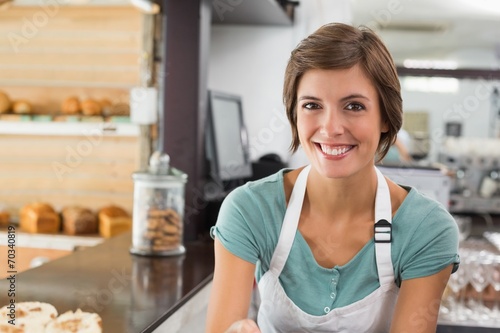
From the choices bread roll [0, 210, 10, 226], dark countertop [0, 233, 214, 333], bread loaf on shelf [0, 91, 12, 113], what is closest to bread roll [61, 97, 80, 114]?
bread loaf on shelf [0, 91, 12, 113]

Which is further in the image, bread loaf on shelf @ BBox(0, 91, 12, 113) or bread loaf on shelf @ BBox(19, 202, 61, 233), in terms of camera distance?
bread loaf on shelf @ BBox(0, 91, 12, 113)

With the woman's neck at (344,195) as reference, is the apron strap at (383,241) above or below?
below

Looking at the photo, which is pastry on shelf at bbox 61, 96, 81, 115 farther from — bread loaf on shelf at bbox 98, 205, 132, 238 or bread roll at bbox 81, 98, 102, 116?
bread loaf on shelf at bbox 98, 205, 132, 238

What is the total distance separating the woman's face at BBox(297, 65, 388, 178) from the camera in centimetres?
126

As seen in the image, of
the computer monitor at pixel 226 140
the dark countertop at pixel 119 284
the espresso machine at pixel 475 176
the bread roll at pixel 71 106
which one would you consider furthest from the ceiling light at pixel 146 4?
the espresso machine at pixel 475 176

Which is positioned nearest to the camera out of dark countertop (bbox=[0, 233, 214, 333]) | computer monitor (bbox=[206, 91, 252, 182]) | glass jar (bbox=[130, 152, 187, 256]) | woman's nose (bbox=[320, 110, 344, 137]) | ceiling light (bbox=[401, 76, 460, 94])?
woman's nose (bbox=[320, 110, 344, 137])

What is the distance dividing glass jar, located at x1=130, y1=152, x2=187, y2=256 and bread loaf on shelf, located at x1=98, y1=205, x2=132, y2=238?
4.43 feet

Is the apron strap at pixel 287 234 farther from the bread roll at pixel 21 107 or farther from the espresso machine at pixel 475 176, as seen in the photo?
the espresso machine at pixel 475 176

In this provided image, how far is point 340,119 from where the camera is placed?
1260 mm

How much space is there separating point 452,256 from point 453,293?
3.02ft

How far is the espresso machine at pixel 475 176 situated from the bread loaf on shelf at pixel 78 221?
3.10 metres

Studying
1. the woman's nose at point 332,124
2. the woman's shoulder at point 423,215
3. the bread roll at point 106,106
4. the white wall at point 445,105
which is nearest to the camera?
the woman's nose at point 332,124

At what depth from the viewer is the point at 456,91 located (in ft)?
41.4

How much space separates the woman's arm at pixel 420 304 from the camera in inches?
51.3
